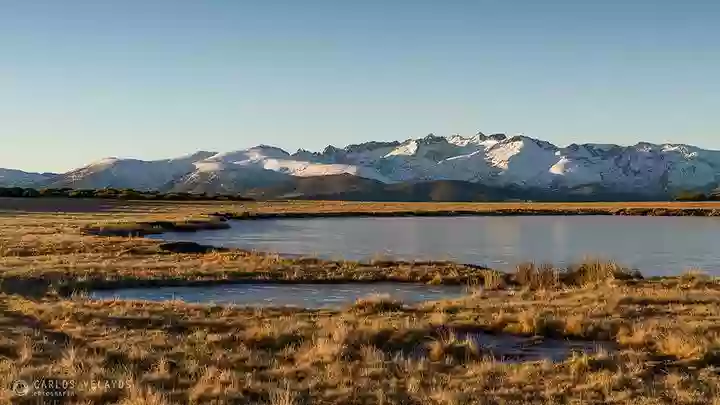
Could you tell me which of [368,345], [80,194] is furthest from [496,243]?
[80,194]

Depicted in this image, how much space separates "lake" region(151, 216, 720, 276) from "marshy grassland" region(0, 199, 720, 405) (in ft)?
42.7

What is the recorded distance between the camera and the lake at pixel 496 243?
4291cm

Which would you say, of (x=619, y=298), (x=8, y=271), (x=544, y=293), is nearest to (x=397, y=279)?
(x=544, y=293)

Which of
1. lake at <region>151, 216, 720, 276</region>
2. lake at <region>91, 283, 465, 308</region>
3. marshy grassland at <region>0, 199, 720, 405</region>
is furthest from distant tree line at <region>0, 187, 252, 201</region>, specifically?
marshy grassland at <region>0, 199, 720, 405</region>

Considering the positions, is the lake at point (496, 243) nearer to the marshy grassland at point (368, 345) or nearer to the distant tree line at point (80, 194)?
the marshy grassland at point (368, 345)

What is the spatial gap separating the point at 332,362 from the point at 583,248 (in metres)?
38.7

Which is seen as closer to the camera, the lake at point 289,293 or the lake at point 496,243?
the lake at point 289,293

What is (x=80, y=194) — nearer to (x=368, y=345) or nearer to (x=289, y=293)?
(x=289, y=293)

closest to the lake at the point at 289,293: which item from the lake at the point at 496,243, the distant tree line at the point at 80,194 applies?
the lake at the point at 496,243

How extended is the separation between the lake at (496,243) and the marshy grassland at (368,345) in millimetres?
13030

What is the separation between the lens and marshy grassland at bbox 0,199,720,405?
1244 centimetres

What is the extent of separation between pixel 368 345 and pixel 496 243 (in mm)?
40187

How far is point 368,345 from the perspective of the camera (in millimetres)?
16109

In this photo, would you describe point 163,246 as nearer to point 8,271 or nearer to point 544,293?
point 8,271
